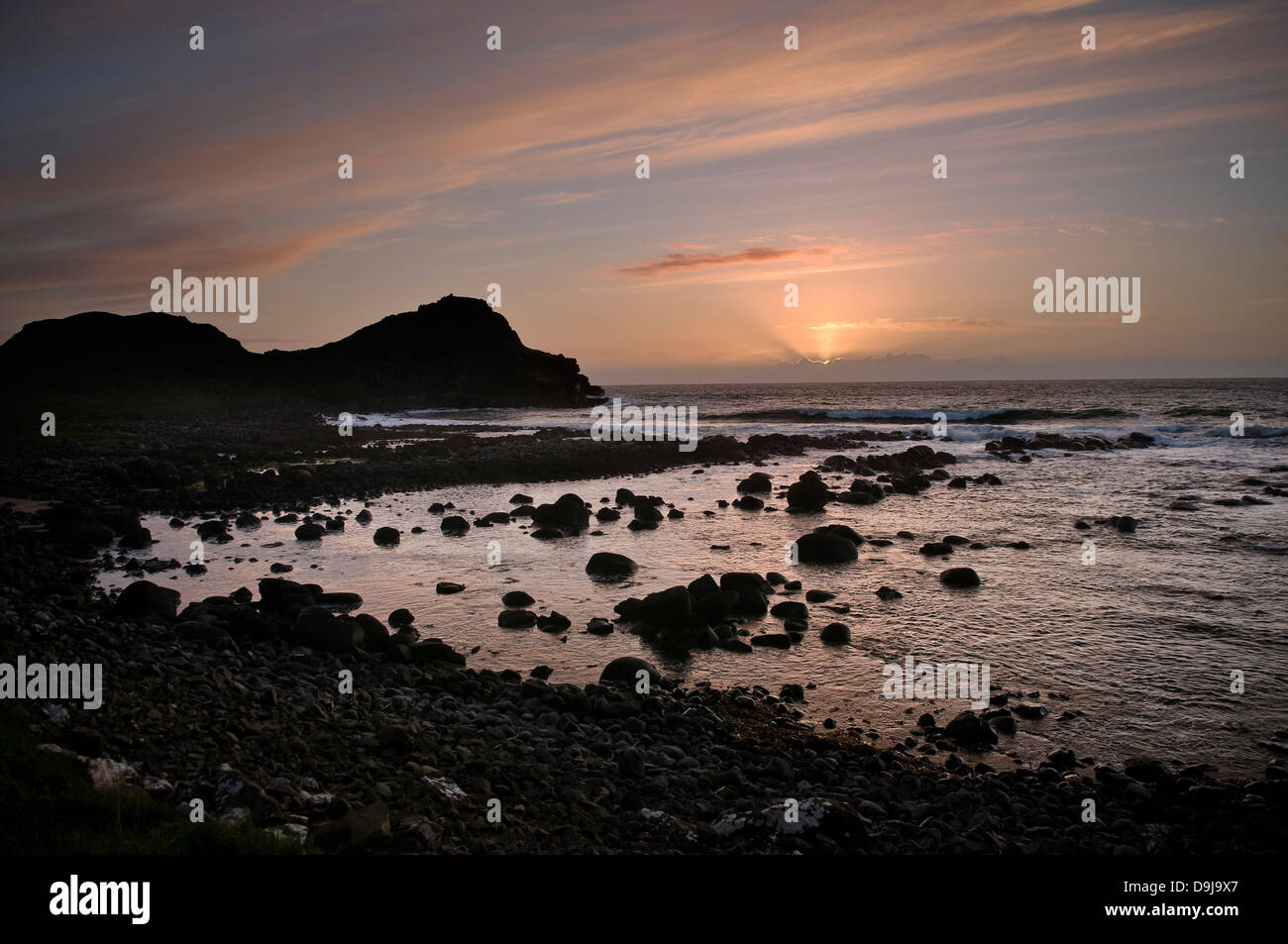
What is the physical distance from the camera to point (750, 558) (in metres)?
18.6

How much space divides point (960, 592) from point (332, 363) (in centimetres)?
14017

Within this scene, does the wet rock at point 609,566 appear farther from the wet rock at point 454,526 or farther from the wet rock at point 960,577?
the wet rock at point 960,577

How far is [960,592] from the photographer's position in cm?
1528

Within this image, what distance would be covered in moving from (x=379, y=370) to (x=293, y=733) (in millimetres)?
131206

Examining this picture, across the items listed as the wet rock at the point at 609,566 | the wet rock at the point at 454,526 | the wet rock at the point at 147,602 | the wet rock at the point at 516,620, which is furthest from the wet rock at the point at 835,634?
the wet rock at the point at 454,526

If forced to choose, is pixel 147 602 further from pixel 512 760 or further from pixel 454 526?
pixel 454 526

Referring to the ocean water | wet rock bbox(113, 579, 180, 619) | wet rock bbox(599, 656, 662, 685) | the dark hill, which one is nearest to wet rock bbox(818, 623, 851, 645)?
the ocean water

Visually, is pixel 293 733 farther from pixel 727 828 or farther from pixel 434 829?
pixel 727 828

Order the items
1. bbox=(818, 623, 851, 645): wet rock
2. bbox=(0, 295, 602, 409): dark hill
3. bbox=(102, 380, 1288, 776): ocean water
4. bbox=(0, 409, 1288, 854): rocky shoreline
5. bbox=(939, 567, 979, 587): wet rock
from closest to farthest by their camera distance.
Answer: bbox=(0, 409, 1288, 854): rocky shoreline
bbox=(102, 380, 1288, 776): ocean water
bbox=(818, 623, 851, 645): wet rock
bbox=(939, 567, 979, 587): wet rock
bbox=(0, 295, 602, 409): dark hill

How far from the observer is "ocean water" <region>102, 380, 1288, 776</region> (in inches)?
384

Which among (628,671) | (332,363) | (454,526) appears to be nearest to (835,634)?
(628,671)

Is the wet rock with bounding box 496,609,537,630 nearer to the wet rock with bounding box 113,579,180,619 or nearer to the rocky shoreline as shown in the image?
the rocky shoreline

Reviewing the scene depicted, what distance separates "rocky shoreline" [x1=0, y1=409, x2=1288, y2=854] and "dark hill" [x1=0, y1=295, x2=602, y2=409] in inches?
4071

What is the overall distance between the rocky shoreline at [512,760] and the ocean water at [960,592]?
871 millimetres
